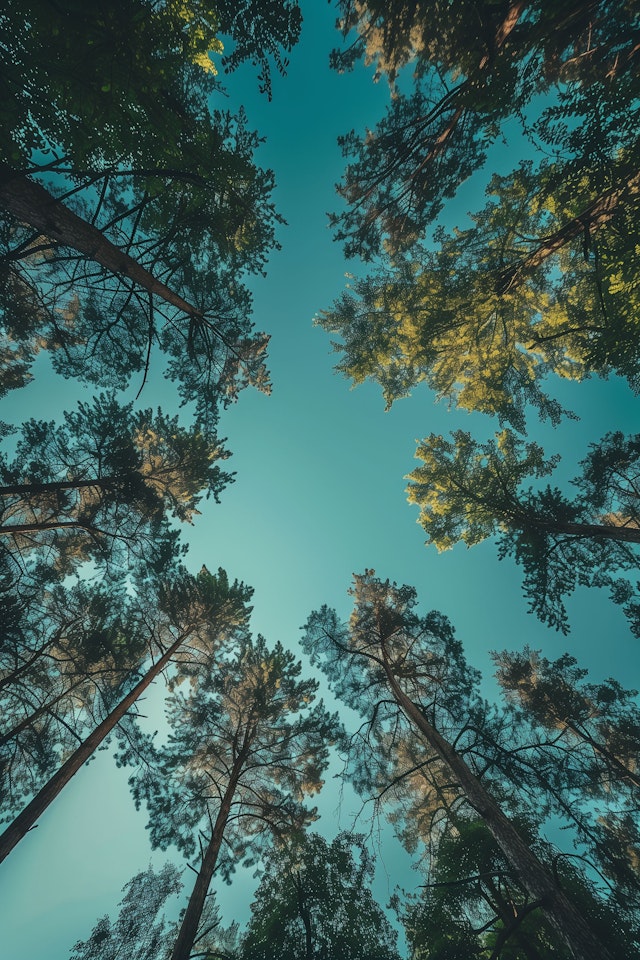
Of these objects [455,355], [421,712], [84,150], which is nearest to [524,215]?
[455,355]

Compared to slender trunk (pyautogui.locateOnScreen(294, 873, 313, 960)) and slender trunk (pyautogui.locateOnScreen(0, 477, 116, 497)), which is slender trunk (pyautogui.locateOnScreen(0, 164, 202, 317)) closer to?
slender trunk (pyautogui.locateOnScreen(0, 477, 116, 497))

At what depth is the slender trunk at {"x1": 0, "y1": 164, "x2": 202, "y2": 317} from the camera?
4.16 metres

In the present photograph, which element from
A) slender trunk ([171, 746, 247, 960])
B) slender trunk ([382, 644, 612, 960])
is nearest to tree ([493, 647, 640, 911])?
slender trunk ([382, 644, 612, 960])

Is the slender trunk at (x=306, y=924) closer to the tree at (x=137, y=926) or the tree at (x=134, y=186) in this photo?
the tree at (x=137, y=926)

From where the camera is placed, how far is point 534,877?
14.9 feet

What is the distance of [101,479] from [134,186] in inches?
262

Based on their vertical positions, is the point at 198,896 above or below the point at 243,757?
below

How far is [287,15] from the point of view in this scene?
584 centimetres

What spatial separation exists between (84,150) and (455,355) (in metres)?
11.7

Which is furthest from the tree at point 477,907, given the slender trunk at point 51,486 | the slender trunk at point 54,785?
the slender trunk at point 51,486

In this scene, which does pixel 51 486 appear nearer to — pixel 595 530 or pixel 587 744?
pixel 595 530

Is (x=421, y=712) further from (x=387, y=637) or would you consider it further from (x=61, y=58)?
(x=61, y=58)

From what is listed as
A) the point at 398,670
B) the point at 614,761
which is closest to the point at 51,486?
the point at 398,670

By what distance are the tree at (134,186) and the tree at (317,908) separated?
11.8 m
